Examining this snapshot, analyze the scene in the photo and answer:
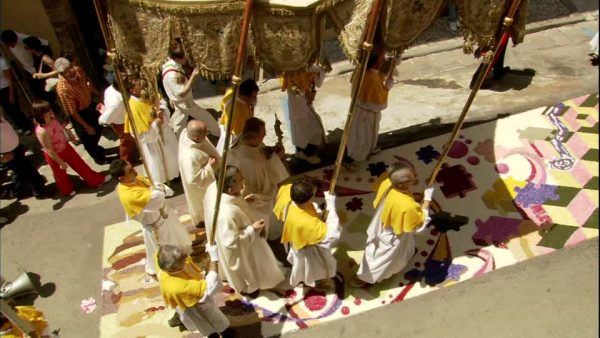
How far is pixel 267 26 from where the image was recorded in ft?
15.0

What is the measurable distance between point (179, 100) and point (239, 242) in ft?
7.81

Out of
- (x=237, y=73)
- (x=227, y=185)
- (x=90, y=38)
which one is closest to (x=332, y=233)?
(x=227, y=185)

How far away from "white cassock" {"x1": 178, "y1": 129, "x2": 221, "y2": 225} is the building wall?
407 cm

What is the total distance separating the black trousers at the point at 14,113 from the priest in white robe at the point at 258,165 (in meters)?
4.36

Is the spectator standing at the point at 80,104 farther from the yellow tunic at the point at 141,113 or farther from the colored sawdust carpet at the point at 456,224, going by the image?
the colored sawdust carpet at the point at 456,224

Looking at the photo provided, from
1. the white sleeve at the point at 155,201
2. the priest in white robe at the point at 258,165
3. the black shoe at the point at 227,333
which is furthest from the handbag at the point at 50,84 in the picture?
the black shoe at the point at 227,333

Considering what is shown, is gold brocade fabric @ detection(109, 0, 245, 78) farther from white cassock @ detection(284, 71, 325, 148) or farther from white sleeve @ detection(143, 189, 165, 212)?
white cassock @ detection(284, 71, 325, 148)

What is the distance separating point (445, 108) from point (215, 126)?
358 cm

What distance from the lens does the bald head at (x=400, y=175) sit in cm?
486

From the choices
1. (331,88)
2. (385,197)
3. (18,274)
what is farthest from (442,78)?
(18,274)

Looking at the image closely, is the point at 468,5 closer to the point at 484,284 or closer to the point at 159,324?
the point at 484,284

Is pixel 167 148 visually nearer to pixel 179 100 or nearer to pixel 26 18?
pixel 179 100

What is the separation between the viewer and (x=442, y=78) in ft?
30.0

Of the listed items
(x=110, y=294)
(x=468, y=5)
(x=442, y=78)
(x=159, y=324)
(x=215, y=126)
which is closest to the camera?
(x=468, y=5)
